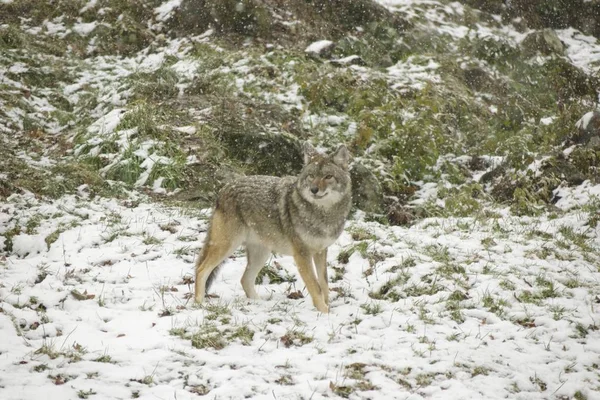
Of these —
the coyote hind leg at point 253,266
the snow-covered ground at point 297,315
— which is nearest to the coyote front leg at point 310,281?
the snow-covered ground at point 297,315

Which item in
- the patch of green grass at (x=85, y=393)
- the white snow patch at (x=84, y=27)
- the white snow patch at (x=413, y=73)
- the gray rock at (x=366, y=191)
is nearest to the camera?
the patch of green grass at (x=85, y=393)

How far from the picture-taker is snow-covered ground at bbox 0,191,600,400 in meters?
4.05

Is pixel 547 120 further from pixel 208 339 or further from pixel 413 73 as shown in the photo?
pixel 208 339

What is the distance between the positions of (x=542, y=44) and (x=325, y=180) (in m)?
13.4

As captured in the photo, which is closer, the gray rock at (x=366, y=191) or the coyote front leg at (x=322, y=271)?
the coyote front leg at (x=322, y=271)

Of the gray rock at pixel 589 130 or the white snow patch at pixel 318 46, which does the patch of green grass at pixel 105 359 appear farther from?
the white snow patch at pixel 318 46

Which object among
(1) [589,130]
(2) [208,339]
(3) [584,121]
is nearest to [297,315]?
(2) [208,339]

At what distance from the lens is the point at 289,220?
5.80m

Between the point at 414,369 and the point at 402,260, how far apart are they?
7.96 ft

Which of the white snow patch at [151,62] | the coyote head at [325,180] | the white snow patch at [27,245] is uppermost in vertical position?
the coyote head at [325,180]

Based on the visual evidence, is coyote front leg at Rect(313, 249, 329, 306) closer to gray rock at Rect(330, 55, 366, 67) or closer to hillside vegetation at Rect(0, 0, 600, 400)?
hillside vegetation at Rect(0, 0, 600, 400)

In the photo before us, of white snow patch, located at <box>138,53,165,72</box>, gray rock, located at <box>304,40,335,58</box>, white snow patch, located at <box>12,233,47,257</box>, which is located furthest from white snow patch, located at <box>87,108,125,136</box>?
gray rock, located at <box>304,40,335,58</box>

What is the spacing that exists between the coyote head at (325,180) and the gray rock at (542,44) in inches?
484

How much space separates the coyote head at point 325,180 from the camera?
222 inches
